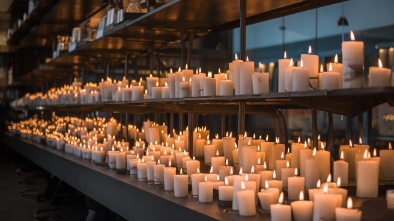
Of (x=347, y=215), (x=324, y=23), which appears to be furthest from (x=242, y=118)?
(x=324, y=23)

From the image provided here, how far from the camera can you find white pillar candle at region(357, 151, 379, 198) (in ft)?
9.10

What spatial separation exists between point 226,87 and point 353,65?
111cm

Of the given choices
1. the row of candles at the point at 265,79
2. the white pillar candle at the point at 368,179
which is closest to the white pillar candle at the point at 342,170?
the white pillar candle at the point at 368,179

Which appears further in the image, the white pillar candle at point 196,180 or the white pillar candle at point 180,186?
the white pillar candle at point 180,186

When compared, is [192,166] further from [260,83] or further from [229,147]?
[260,83]

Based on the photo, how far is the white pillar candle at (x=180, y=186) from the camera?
3451mm

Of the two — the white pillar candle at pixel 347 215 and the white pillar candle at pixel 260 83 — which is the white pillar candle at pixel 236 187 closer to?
the white pillar candle at pixel 260 83

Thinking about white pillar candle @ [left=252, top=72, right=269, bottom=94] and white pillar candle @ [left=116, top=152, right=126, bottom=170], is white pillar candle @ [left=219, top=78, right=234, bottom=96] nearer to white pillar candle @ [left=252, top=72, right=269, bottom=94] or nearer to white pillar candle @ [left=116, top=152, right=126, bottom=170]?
Answer: white pillar candle @ [left=252, top=72, right=269, bottom=94]

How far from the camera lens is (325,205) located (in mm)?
2375

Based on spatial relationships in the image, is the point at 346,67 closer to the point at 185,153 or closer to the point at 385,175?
the point at 385,175

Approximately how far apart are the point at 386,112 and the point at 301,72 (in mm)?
3018

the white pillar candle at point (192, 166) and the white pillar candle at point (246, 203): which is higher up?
the white pillar candle at point (192, 166)

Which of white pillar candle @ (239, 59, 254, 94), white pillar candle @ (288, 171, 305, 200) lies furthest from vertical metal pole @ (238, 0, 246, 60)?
white pillar candle @ (288, 171, 305, 200)

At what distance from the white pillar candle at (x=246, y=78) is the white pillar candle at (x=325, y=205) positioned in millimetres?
987
